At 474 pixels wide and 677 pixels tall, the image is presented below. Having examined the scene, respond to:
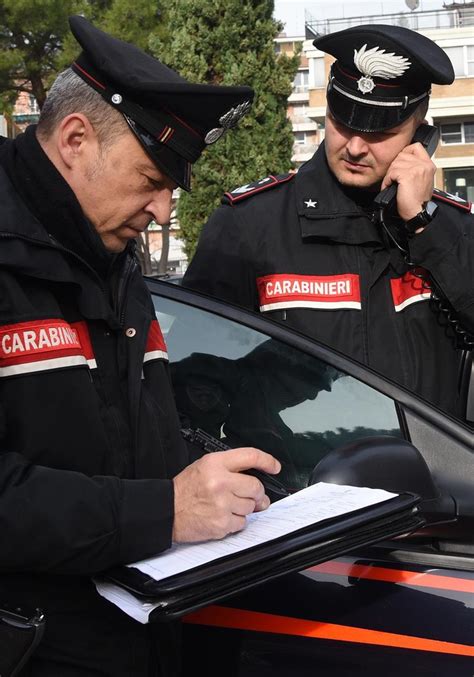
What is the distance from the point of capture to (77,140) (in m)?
1.39

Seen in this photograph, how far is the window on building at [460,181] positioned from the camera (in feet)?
122

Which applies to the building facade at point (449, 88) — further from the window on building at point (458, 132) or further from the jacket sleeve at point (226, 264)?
the jacket sleeve at point (226, 264)

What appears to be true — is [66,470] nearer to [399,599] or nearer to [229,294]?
[399,599]

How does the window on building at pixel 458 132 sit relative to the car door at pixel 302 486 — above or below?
above

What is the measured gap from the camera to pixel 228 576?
1177 millimetres

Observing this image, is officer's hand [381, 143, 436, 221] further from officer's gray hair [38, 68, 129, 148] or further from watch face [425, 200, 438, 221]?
officer's gray hair [38, 68, 129, 148]

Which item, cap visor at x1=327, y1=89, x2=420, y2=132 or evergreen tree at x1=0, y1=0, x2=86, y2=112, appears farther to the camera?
evergreen tree at x1=0, y1=0, x2=86, y2=112

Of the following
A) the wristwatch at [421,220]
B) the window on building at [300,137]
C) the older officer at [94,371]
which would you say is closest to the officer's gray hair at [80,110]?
the older officer at [94,371]

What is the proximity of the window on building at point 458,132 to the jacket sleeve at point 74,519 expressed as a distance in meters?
39.7

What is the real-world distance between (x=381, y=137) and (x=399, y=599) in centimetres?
117

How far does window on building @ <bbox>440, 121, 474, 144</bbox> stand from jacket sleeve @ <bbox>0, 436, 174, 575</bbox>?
39675 millimetres

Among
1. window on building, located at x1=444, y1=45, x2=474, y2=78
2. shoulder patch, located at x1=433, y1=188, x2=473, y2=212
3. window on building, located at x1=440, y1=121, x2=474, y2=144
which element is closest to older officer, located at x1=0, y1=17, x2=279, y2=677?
shoulder patch, located at x1=433, y1=188, x2=473, y2=212

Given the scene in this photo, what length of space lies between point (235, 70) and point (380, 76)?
14869mm

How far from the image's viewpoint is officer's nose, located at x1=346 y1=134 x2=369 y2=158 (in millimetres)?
2236
